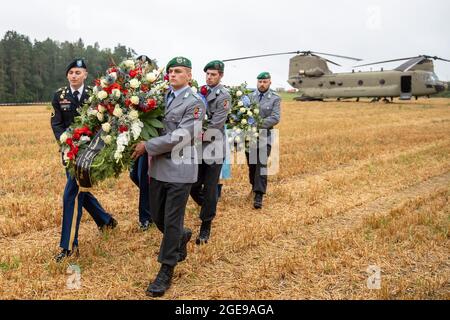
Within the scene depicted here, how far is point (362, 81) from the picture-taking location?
40406 mm

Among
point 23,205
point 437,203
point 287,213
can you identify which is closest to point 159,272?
point 287,213

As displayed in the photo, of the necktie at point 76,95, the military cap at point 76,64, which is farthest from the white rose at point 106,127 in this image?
the military cap at point 76,64

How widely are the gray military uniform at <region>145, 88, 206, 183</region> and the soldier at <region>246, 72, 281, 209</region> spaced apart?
127 inches

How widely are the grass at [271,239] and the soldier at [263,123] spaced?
0.37 m

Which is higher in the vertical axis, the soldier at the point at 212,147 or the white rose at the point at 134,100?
the white rose at the point at 134,100

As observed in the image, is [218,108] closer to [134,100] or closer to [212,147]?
[212,147]

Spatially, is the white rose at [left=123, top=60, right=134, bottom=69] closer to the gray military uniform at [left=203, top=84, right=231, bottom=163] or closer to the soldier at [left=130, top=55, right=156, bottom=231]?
the gray military uniform at [left=203, top=84, right=231, bottom=163]

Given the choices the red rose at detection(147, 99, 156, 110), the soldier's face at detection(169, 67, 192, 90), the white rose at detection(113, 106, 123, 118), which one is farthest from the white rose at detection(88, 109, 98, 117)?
the soldier's face at detection(169, 67, 192, 90)

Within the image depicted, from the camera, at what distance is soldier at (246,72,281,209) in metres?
7.65

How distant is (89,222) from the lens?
664cm

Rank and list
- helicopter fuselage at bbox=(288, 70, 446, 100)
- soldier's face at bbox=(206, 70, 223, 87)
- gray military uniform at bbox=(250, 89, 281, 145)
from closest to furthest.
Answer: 1. soldier's face at bbox=(206, 70, 223, 87)
2. gray military uniform at bbox=(250, 89, 281, 145)
3. helicopter fuselage at bbox=(288, 70, 446, 100)

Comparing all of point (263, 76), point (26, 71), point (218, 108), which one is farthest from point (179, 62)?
point (26, 71)

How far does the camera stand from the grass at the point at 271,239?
447cm

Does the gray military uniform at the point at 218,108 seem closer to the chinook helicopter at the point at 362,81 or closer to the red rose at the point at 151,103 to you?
the red rose at the point at 151,103
